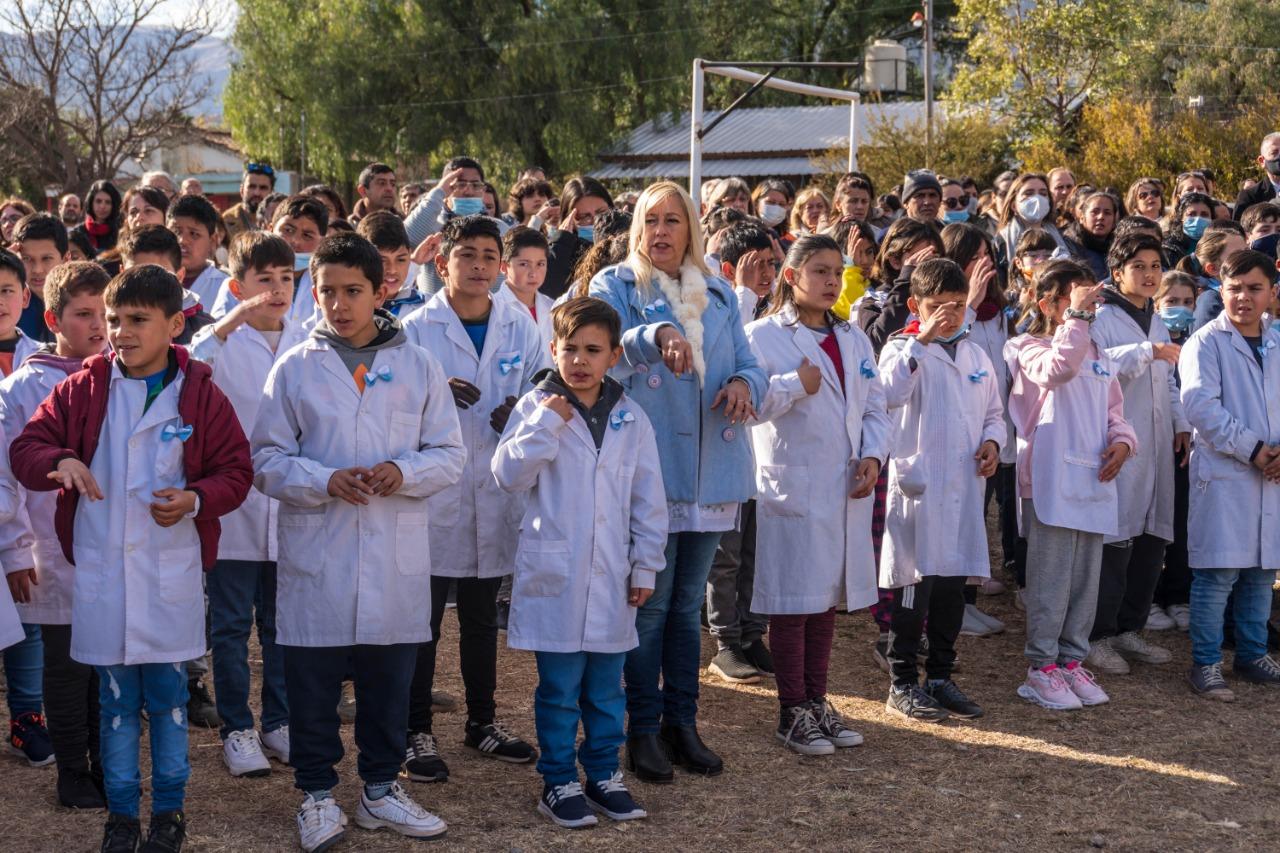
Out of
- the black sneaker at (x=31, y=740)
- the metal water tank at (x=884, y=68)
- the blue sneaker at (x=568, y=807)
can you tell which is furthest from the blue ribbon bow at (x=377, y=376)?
the metal water tank at (x=884, y=68)

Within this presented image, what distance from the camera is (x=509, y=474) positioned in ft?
15.2

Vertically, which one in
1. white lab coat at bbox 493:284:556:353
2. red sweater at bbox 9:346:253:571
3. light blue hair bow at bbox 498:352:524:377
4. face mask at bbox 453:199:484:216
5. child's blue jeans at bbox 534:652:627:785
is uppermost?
face mask at bbox 453:199:484:216

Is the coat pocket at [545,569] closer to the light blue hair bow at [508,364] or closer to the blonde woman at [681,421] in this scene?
the blonde woman at [681,421]

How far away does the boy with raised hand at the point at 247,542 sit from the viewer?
16.7 ft

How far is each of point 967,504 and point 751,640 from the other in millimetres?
1289

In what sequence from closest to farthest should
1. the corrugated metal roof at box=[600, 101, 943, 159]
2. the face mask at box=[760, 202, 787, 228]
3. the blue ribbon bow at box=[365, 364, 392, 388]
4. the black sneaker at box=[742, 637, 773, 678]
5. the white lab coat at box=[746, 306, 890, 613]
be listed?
1. the blue ribbon bow at box=[365, 364, 392, 388]
2. the white lab coat at box=[746, 306, 890, 613]
3. the black sneaker at box=[742, 637, 773, 678]
4. the face mask at box=[760, 202, 787, 228]
5. the corrugated metal roof at box=[600, 101, 943, 159]

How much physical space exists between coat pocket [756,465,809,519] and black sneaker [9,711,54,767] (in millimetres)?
2800

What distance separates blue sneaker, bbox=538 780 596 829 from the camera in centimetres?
465

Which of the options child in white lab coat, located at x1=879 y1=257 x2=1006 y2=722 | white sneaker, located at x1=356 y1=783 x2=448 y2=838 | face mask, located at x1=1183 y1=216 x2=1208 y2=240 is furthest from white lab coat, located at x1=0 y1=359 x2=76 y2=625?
face mask, located at x1=1183 y1=216 x2=1208 y2=240

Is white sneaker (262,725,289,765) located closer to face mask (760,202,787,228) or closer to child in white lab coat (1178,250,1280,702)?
child in white lab coat (1178,250,1280,702)

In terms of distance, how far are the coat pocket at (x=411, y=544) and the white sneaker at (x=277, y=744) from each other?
110 cm

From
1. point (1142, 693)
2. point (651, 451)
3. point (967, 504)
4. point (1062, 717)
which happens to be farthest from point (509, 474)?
point (1142, 693)

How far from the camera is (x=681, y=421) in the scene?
507 cm

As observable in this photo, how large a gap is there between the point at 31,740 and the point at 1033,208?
22.7 ft
